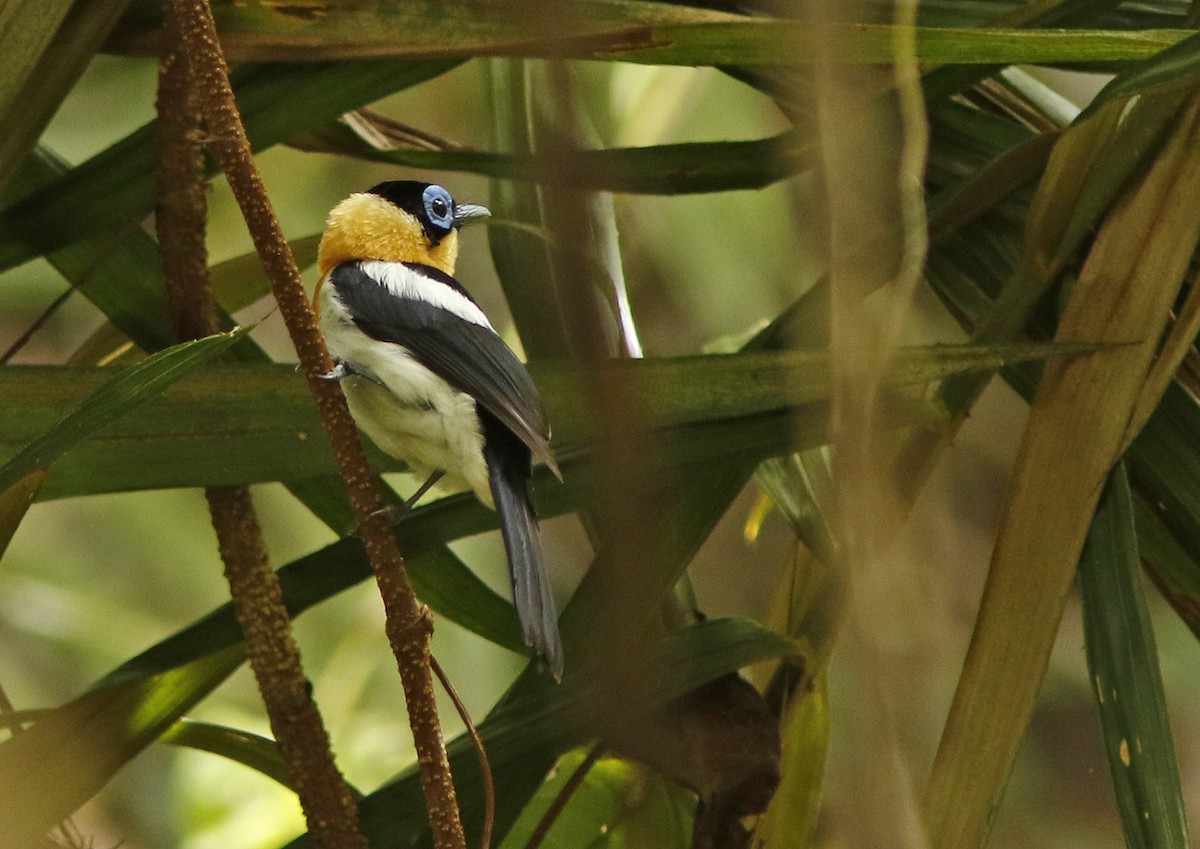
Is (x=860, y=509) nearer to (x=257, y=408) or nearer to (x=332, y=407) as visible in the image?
(x=332, y=407)

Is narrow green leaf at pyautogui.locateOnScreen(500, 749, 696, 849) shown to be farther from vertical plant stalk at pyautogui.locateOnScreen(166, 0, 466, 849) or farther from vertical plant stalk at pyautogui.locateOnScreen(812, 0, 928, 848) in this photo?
vertical plant stalk at pyautogui.locateOnScreen(812, 0, 928, 848)

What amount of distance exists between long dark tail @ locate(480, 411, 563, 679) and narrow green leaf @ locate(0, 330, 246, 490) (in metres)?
0.31

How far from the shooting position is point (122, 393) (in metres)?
0.82

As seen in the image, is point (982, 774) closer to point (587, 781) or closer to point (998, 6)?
point (587, 781)

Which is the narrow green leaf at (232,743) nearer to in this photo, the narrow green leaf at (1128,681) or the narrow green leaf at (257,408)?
the narrow green leaf at (257,408)

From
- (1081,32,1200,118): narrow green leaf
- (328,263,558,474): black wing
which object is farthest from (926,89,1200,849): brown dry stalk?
(328,263,558,474): black wing

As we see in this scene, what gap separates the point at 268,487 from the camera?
2.51 m

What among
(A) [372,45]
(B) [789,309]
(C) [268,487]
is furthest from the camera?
(C) [268,487]

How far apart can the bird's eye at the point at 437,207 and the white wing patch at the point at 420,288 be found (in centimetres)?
15

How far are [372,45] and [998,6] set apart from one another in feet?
2.36

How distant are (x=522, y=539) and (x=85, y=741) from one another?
481 millimetres

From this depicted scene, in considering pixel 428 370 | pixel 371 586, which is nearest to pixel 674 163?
pixel 428 370

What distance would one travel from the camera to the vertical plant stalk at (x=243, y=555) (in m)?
1.14

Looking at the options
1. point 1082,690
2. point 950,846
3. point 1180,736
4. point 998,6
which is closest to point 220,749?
point 950,846
